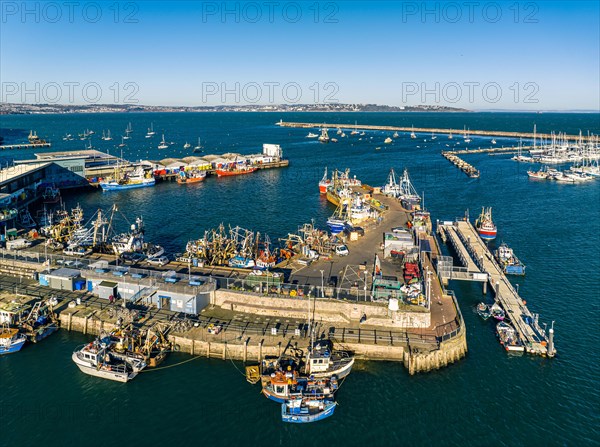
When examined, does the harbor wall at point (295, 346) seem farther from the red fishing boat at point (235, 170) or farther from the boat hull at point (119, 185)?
the red fishing boat at point (235, 170)

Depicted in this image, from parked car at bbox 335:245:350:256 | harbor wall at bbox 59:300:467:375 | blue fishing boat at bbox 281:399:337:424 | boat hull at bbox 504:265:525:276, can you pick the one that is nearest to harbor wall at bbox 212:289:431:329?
harbor wall at bbox 59:300:467:375

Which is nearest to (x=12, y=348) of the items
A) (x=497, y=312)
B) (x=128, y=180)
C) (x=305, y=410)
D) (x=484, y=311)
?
(x=305, y=410)

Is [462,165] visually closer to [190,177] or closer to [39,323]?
[190,177]

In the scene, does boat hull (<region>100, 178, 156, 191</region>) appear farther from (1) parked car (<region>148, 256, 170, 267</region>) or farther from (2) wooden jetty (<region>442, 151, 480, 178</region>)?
(2) wooden jetty (<region>442, 151, 480, 178</region>)

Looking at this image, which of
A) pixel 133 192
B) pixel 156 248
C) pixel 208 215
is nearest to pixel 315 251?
pixel 156 248

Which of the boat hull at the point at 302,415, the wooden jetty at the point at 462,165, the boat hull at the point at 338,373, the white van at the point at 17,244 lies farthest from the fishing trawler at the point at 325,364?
the wooden jetty at the point at 462,165

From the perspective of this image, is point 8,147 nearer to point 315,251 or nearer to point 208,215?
point 208,215
